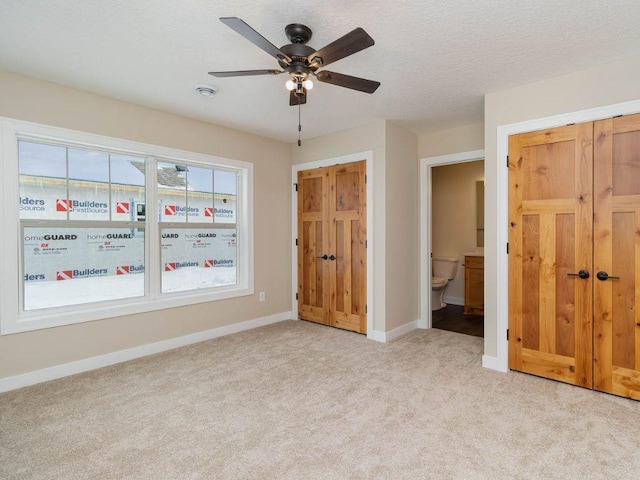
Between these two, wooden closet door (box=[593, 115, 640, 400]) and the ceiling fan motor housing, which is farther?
wooden closet door (box=[593, 115, 640, 400])

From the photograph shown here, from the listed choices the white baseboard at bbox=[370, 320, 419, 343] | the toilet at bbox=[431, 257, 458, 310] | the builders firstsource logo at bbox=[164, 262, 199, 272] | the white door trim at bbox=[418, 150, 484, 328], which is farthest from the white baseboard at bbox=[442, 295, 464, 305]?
the builders firstsource logo at bbox=[164, 262, 199, 272]

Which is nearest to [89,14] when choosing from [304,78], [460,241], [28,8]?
[28,8]

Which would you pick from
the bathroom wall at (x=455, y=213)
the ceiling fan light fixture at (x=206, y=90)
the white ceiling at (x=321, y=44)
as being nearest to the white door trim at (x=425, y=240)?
the white ceiling at (x=321, y=44)

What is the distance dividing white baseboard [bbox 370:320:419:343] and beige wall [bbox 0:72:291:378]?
1.52 meters

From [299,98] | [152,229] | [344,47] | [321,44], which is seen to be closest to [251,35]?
[344,47]

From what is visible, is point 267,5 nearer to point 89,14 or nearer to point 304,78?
point 304,78

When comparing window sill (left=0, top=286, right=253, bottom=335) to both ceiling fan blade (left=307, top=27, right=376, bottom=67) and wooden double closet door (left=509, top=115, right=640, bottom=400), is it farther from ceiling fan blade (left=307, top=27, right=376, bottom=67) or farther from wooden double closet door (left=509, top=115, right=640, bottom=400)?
wooden double closet door (left=509, top=115, right=640, bottom=400)

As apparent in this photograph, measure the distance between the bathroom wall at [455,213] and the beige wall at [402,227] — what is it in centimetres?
156

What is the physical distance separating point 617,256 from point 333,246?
278 cm

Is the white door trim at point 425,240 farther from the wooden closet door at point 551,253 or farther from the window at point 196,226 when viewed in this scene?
the window at point 196,226

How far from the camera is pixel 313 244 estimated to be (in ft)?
15.3

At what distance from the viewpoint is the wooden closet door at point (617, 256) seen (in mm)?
2475

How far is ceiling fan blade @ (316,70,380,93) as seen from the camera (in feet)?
6.79

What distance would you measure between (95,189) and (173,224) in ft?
2.64
